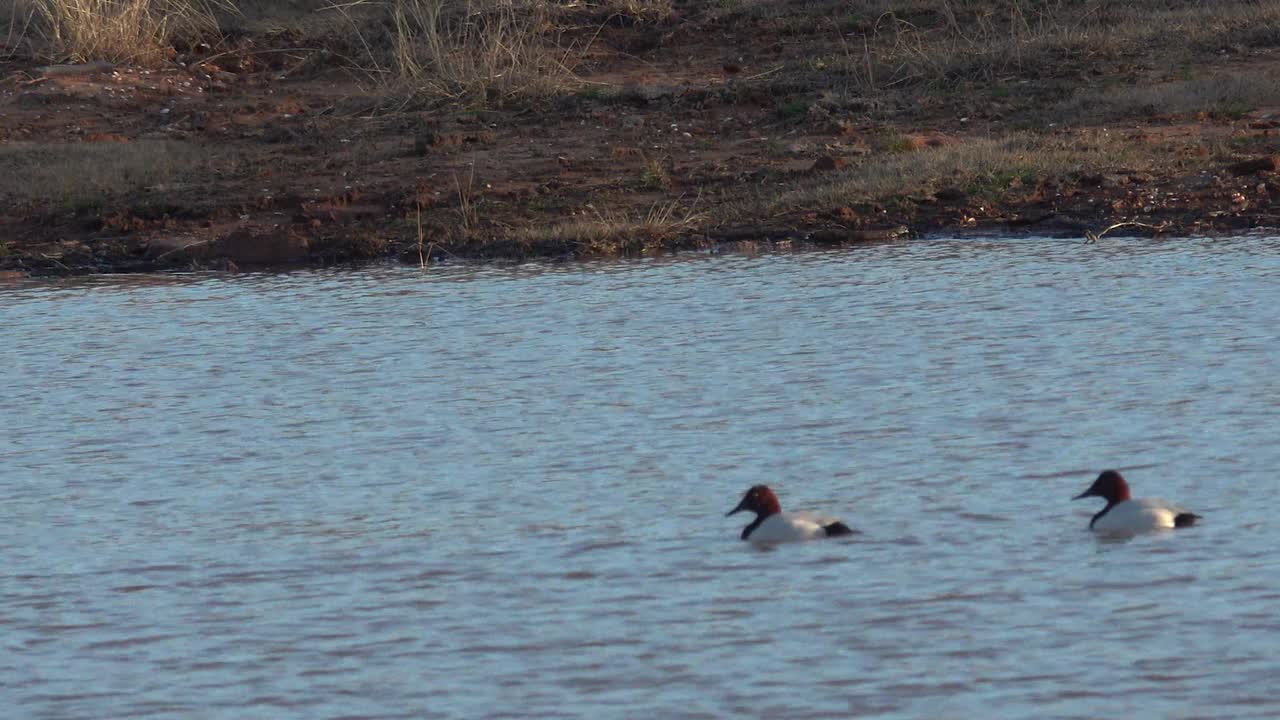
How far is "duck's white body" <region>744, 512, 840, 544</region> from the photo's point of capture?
709cm

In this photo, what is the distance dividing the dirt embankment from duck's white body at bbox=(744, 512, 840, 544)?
693cm

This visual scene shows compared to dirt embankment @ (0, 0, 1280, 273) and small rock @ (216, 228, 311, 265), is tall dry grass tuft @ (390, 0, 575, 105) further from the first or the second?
small rock @ (216, 228, 311, 265)

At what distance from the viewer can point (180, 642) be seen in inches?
250

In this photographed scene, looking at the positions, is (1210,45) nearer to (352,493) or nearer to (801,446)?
(801,446)

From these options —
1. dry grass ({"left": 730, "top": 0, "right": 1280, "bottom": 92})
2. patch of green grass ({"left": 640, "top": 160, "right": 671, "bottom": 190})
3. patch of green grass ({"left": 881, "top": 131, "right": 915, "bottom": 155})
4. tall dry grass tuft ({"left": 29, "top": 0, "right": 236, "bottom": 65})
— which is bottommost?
patch of green grass ({"left": 640, "top": 160, "right": 671, "bottom": 190})

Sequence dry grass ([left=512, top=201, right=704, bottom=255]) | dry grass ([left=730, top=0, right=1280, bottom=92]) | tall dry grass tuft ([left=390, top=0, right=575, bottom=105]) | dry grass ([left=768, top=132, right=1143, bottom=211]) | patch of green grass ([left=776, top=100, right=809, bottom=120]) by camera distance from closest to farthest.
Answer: dry grass ([left=512, top=201, right=704, bottom=255]) → dry grass ([left=768, top=132, right=1143, bottom=211]) → patch of green grass ([left=776, top=100, right=809, bottom=120]) → dry grass ([left=730, top=0, right=1280, bottom=92]) → tall dry grass tuft ([left=390, top=0, right=575, bottom=105])

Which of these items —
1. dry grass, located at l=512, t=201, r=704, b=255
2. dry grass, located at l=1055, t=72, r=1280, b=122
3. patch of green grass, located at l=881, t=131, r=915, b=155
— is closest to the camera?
dry grass, located at l=512, t=201, r=704, b=255

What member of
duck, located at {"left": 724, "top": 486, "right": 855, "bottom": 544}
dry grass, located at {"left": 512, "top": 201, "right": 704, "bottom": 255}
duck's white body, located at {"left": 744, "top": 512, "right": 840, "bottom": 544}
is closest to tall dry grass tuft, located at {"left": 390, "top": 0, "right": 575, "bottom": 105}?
dry grass, located at {"left": 512, "top": 201, "right": 704, "bottom": 255}

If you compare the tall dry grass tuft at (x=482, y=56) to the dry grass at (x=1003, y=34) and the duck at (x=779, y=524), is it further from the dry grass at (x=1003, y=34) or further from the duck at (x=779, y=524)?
the duck at (x=779, y=524)

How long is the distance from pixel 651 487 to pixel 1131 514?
6.36 ft

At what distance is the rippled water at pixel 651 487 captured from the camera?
5.87 meters

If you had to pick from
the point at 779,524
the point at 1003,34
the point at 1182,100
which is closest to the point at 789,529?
the point at 779,524

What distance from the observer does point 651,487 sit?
8.05 m

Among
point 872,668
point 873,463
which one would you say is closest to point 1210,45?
point 873,463
